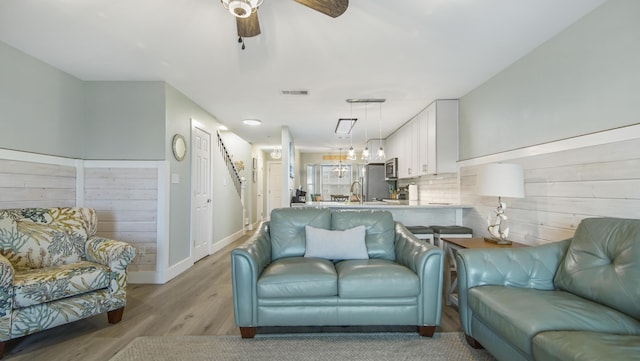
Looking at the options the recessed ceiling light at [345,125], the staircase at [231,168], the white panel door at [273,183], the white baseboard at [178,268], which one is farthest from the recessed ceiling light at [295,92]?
the white panel door at [273,183]

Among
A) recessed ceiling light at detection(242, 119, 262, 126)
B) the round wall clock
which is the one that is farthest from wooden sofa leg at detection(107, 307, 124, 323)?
recessed ceiling light at detection(242, 119, 262, 126)

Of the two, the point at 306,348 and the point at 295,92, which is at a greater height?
the point at 295,92

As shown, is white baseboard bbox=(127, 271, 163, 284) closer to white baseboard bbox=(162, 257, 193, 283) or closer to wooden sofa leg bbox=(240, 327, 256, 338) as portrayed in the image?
white baseboard bbox=(162, 257, 193, 283)

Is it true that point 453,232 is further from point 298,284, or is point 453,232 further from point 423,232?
point 298,284

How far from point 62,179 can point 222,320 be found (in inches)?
98.2

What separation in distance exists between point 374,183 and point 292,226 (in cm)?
446

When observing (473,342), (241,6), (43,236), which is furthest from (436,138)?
(43,236)

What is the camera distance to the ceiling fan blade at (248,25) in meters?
1.78

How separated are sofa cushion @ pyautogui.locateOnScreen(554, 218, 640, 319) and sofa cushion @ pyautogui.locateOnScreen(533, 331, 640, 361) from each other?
31cm

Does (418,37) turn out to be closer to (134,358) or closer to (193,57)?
(193,57)

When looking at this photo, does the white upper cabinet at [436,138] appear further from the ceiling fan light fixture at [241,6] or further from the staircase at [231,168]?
the staircase at [231,168]

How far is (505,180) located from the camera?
2.48 m

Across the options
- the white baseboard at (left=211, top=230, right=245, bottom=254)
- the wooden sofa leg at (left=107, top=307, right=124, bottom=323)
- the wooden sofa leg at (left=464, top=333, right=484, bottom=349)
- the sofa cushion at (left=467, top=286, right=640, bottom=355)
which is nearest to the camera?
the sofa cushion at (left=467, top=286, right=640, bottom=355)

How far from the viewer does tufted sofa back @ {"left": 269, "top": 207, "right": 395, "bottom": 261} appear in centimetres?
276
